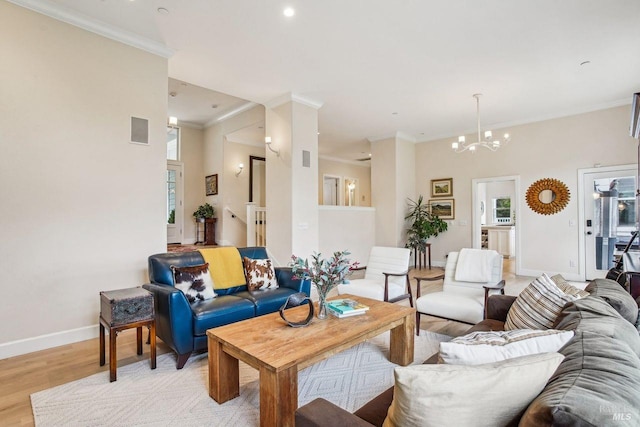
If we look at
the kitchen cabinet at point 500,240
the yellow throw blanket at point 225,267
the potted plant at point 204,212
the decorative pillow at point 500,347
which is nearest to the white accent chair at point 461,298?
the decorative pillow at point 500,347

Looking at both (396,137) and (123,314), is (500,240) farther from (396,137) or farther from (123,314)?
(123,314)

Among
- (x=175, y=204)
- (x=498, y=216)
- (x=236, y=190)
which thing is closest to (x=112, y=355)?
(x=236, y=190)

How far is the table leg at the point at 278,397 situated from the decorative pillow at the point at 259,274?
5.82ft

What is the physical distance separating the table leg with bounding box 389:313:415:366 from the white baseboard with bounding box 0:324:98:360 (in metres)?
3.10

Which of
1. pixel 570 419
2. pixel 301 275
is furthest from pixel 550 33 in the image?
pixel 570 419

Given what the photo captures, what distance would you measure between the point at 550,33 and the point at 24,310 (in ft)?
20.1

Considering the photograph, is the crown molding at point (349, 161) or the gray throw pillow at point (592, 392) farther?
the crown molding at point (349, 161)

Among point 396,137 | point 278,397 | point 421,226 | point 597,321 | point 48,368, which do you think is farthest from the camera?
point 396,137

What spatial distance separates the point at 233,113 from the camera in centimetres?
730

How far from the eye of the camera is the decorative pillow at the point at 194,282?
2984 mm

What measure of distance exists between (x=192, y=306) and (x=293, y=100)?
3.72 meters

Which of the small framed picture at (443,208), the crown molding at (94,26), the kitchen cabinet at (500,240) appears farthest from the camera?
the kitchen cabinet at (500,240)

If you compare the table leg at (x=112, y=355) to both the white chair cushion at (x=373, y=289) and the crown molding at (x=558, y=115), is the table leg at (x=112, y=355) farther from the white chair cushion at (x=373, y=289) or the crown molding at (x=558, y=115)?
the crown molding at (x=558, y=115)

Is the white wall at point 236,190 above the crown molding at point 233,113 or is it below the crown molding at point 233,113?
below
